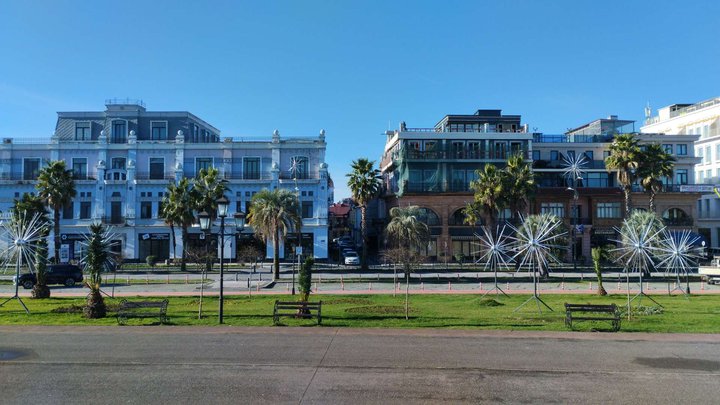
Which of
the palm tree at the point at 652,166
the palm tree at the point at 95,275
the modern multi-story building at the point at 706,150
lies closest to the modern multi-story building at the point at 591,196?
the modern multi-story building at the point at 706,150

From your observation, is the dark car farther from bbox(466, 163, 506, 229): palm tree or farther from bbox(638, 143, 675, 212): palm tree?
bbox(638, 143, 675, 212): palm tree

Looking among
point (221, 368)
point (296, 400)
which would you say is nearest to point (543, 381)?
point (296, 400)

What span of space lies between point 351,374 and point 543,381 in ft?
14.3

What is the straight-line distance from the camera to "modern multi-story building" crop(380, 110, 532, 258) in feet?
203

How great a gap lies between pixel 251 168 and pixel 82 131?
22588mm

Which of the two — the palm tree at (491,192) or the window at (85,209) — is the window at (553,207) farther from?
the window at (85,209)

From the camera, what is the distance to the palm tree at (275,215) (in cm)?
3991

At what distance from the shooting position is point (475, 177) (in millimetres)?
63344

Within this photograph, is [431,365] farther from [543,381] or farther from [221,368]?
[221,368]

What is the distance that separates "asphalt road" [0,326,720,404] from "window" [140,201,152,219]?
45.1 m

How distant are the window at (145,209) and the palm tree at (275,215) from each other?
25.0 meters

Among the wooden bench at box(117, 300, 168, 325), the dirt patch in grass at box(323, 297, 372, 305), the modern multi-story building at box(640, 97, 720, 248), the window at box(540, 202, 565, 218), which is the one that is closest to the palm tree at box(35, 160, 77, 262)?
the dirt patch in grass at box(323, 297, 372, 305)

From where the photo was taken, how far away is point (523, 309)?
77.2 feet

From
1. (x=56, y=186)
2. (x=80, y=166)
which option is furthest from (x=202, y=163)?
(x=56, y=186)
